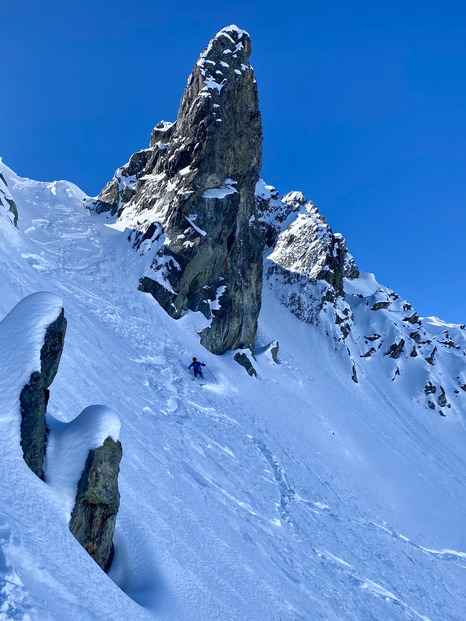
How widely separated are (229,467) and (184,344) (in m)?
12.8

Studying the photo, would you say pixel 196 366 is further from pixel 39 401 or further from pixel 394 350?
pixel 394 350

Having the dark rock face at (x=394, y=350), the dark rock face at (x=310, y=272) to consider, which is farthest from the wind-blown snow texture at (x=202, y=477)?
the dark rock face at (x=394, y=350)

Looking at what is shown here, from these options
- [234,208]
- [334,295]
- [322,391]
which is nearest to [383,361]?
[334,295]

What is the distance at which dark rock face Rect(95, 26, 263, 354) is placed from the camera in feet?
108

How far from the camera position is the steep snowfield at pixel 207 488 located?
5582 mm

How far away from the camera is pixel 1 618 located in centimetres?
388

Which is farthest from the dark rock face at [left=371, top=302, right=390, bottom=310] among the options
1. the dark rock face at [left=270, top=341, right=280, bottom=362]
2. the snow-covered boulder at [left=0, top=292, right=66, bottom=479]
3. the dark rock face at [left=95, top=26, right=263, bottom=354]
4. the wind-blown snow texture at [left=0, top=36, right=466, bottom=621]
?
the snow-covered boulder at [left=0, top=292, right=66, bottom=479]

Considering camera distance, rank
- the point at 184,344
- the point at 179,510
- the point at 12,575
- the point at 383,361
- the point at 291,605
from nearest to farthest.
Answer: the point at 12,575
the point at 291,605
the point at 179,510
the point at 184,344
the point at 383,361

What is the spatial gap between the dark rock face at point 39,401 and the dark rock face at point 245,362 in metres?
24.9

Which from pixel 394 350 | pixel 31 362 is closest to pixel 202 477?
pixel 31 362

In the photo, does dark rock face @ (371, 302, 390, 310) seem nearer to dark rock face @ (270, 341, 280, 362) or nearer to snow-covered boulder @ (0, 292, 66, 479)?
dark rock face @ (270, 341, 280, 362)

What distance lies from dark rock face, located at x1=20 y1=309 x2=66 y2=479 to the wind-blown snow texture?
171mm

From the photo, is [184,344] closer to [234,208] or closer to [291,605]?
[234,208]

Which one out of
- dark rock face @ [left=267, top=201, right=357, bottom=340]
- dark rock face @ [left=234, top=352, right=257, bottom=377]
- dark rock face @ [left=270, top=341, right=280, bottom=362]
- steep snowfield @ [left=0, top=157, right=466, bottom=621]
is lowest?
steep snowfield @ [left=0, top=157, right=466, bottom=621]
